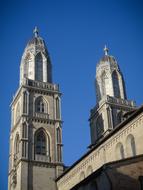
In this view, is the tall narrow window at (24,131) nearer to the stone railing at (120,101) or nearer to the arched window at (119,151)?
the stone railing at (120,101)

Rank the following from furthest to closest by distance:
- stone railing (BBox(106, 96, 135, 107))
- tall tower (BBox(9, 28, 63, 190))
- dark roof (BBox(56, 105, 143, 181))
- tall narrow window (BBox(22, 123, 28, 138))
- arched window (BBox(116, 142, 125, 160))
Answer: stone railing (BBox(106, 96, 135, 107))
tall narrow window (BBox(22, 123, 28, 138))
tall tower (BBox(9, 28, 63, 190))
arched window (BBox(116, 142, 125, 160))
dark roof (BBox(56, 105, 143, 181))

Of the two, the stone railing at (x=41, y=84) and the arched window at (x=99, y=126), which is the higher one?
the stone railing at (x=41, y=84)

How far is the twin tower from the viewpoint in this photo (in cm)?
4419

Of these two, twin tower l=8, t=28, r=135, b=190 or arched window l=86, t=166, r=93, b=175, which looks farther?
twin tower l=8, t=28, r=135, b=190

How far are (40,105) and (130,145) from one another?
52.3 feet

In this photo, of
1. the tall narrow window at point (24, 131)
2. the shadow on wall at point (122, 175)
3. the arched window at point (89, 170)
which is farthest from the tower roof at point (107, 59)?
the shadow on wall at point (122, 175)

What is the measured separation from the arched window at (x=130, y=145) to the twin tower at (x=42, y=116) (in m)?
11.9

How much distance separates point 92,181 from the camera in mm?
30922

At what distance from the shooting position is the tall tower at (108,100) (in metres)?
50.4

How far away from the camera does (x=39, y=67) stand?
51719mm

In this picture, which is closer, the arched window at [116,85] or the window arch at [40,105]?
the window arch at [40,105]

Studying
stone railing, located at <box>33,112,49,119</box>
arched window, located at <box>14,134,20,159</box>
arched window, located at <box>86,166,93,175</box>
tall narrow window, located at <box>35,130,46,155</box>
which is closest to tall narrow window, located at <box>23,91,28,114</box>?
stone railing, located at <box>33,112,49,119</box>

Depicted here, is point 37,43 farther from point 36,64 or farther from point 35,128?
point 35,128

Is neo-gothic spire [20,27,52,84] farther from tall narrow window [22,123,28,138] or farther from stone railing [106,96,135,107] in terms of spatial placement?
stone railing [106,96,135,107]
